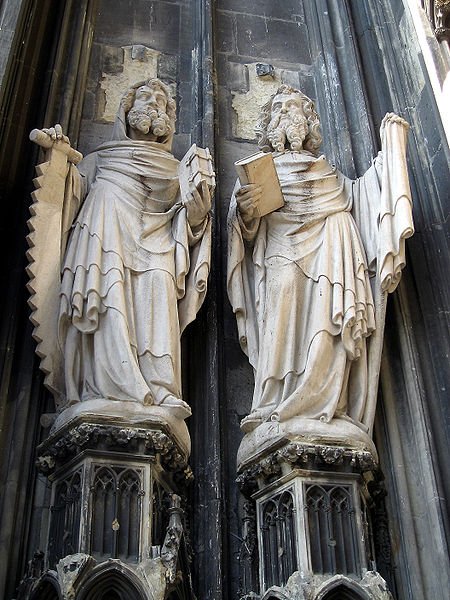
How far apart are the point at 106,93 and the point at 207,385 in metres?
2.67

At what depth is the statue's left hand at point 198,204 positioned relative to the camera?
534 centimetres

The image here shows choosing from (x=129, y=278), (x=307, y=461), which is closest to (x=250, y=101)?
(x=129, y=278)

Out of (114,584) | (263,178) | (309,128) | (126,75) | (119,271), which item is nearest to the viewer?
(114,584)

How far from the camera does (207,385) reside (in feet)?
18.1

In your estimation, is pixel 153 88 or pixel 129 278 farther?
pixel 153 88

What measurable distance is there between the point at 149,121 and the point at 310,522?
2.71 meters

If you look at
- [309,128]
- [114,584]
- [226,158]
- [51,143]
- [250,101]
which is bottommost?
[114,584]

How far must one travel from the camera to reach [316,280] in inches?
211

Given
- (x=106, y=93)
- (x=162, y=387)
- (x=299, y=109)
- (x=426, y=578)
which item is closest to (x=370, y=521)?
(x=426, y=578)

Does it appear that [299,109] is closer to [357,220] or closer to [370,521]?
[357,220]

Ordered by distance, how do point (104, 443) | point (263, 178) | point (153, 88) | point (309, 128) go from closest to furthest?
1. point (104, 443)
2. point (263, 178)
3. point (153, 88)
4. point (309, 128)

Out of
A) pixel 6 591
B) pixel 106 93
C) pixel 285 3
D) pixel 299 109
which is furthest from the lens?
pixel 285 3

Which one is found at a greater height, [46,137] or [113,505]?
[46,137]

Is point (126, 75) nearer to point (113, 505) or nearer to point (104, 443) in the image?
point (104, 443)
